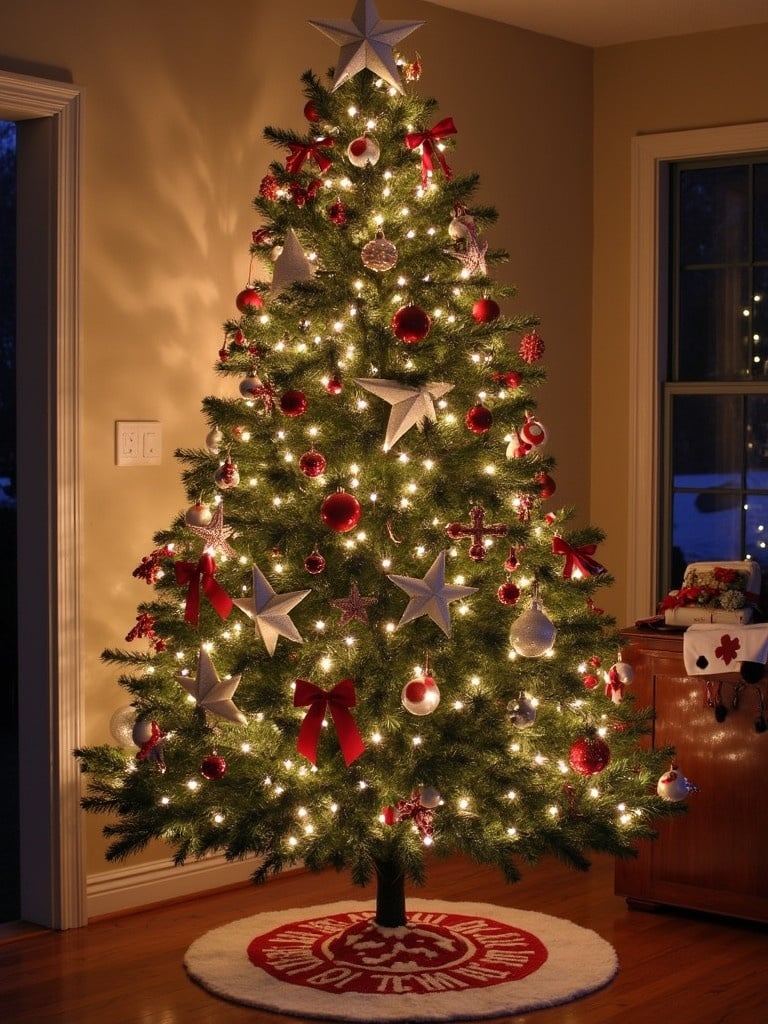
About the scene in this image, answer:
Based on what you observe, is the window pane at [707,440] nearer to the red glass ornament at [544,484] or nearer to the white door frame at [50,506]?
the red glass ornament at [544,484]

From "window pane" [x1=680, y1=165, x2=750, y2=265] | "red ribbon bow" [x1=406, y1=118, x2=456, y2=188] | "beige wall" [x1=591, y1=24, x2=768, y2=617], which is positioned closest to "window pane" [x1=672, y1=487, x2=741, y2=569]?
"beige wall" [x1=591, y1=24, x2=768, y2=617]

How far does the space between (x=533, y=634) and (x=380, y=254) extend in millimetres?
936

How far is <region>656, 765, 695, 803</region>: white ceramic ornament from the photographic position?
12.8 feet

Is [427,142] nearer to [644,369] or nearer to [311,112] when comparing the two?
[311,112]

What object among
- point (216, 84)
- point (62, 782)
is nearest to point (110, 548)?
point (62, 782)

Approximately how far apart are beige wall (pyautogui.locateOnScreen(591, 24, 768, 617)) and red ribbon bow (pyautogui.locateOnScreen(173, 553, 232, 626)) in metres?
2.48

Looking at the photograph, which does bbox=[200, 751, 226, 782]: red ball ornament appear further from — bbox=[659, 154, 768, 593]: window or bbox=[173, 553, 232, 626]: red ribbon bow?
bbox=[659, 154, 768, 593]: window

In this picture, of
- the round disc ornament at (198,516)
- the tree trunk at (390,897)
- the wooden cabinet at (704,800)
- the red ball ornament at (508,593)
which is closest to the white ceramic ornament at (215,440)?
the round disc ornament at (198,516)

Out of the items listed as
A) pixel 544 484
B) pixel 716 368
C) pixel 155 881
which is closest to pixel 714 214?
pixel 716 368

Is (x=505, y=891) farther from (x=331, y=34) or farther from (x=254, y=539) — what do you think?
(x=331, y=34)

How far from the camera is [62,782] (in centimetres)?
419

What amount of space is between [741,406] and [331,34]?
2449 millimetres

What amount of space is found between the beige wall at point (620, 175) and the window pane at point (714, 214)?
7.5 inches

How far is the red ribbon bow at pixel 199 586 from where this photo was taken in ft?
12.0
